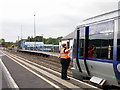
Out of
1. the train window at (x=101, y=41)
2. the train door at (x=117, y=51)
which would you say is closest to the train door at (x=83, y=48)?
the train window at (x=101, y=41)

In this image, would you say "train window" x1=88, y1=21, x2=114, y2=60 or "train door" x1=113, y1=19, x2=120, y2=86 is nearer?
"train door" x1=113, y1=19, x2=120, y2=86

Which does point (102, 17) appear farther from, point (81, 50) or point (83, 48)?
point (81, 50)

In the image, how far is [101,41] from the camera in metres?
5.92

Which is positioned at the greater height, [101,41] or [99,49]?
[101,41]

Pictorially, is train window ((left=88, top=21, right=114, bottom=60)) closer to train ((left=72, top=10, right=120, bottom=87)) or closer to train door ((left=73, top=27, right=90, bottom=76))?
train ((left=72, top=10, right=120, bottom=87))

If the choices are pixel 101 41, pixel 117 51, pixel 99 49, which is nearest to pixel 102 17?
pixel 101 41

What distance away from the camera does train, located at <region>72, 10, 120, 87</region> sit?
205 inches

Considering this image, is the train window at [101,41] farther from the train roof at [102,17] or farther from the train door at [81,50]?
the train door at [81,50]

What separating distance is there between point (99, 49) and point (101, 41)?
1.08ft

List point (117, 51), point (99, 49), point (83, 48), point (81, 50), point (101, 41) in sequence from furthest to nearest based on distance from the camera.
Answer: point (81, 50), point (83, 48), point (99, 49), point (101, 41), point (117, 51)

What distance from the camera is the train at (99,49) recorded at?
5.20 m

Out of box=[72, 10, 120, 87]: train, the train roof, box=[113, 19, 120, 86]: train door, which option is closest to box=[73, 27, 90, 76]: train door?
box=[72, 10, 120, 87]: train

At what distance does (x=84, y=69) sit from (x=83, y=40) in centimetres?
131

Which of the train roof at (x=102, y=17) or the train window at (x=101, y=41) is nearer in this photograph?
the train roof at (x=102, y=17)
